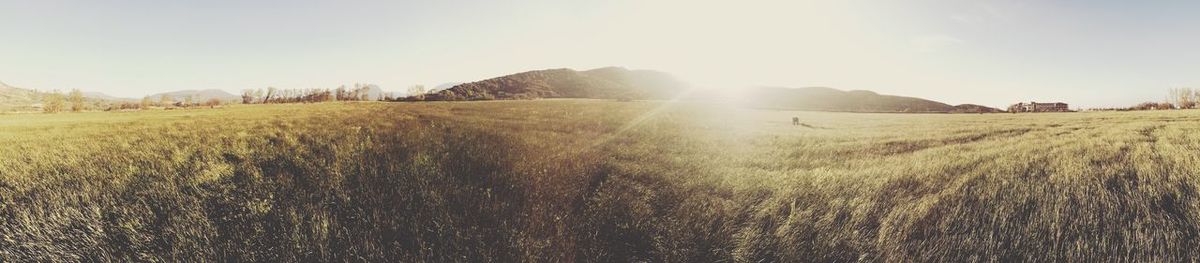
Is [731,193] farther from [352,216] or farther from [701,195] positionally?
[352,216]

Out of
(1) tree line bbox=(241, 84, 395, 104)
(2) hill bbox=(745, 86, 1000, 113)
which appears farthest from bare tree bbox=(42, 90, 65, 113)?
(2) hill bbox=(745, 86, 1000, 113)

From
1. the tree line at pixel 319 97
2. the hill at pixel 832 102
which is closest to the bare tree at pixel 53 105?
the tree line at pixel 319 97

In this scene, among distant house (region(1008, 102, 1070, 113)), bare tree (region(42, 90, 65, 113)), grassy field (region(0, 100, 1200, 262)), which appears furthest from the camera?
distant house (region(1008, 102, 1070, 113))

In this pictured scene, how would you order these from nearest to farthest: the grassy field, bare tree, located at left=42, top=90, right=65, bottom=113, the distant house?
the grassy field < bare tree, located at left=42, top=90, right=65, bottom=113 < the distant house

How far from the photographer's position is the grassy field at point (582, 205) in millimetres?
3232

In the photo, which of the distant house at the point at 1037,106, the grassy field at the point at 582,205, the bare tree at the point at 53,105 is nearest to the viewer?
the grassy field at the point at 582,205

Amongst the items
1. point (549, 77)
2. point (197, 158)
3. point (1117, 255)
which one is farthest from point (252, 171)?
point (549, 77)

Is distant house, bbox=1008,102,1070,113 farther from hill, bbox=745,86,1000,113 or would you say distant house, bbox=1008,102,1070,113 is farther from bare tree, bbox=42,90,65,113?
bare tree, bbox=42,90,65,113

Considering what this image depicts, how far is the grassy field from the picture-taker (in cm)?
323

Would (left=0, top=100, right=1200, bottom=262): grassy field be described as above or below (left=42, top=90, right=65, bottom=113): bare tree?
below

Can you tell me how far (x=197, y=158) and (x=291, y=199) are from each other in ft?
11.1

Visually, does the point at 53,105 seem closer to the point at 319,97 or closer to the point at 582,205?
the point at 319,97

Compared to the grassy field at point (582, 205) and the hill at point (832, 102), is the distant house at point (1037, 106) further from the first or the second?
the grassy field at point (582, 205)

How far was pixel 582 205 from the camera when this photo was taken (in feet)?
14.5
